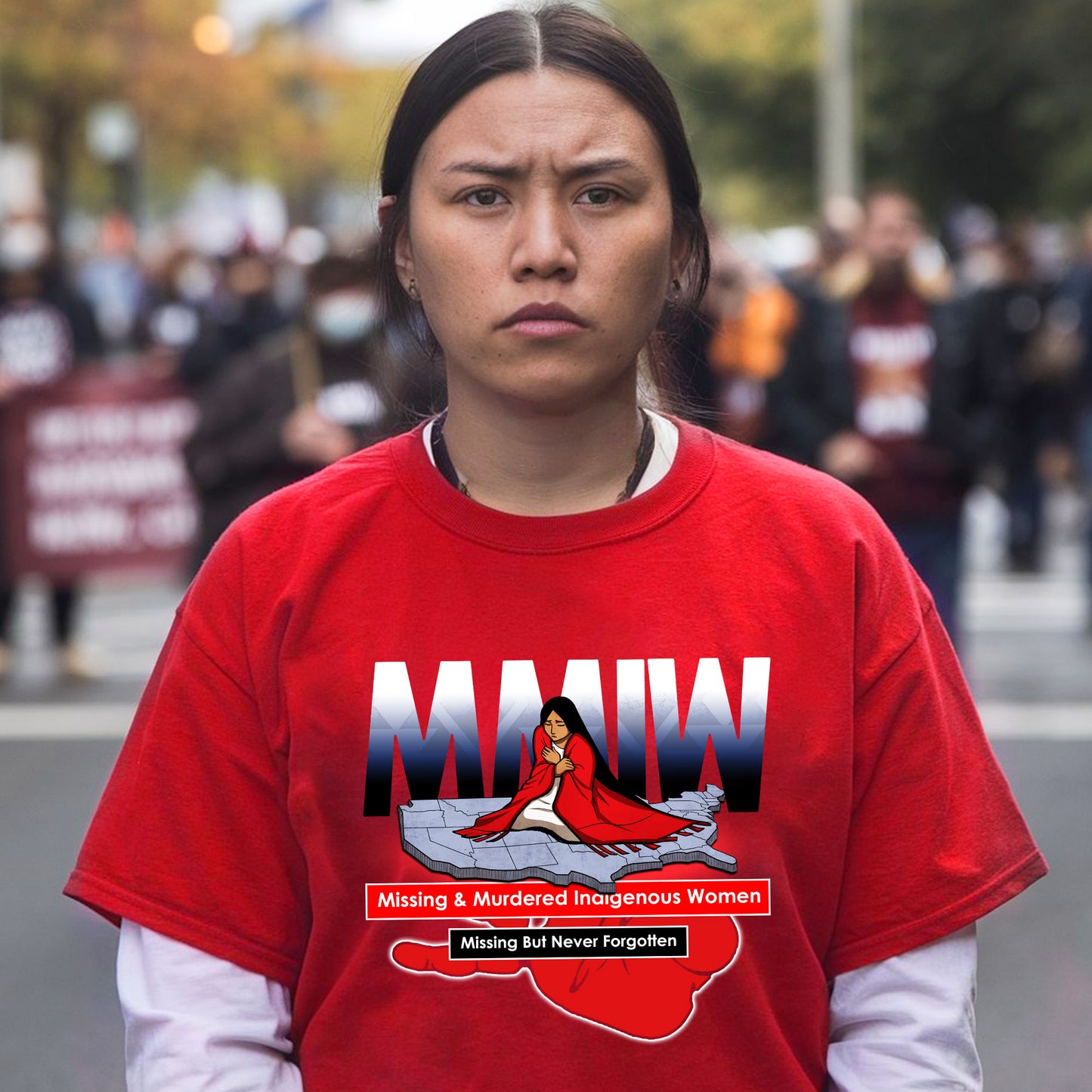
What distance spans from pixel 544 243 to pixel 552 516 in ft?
0.81

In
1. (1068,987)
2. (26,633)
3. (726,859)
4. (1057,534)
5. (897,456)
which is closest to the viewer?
(726,859)

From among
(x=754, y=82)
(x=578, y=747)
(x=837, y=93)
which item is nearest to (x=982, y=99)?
(x=837, y=93)

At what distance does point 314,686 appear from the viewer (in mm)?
1944

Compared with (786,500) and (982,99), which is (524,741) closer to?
A: (786,500)

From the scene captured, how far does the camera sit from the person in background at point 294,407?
7059 mm

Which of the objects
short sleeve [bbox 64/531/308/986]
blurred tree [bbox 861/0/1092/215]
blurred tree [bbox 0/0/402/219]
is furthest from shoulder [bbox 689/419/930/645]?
blurred tree [bbox 0/0/402/219]

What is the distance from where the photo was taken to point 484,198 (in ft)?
6.45

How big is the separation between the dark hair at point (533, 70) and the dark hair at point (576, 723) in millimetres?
482

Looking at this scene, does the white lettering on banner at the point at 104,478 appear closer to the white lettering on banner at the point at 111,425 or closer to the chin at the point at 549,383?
the white lettering on banner at the point at 111,425

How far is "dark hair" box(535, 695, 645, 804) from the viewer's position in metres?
1.94

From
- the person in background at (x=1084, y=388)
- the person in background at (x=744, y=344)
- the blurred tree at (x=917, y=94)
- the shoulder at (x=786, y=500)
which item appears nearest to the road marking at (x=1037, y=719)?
the person in background at (x=1084, y=388)

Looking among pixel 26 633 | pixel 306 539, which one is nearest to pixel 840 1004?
pixel 306 539

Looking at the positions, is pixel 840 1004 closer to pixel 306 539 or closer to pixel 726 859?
pixel 726 859

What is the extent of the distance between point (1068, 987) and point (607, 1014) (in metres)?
3.58
